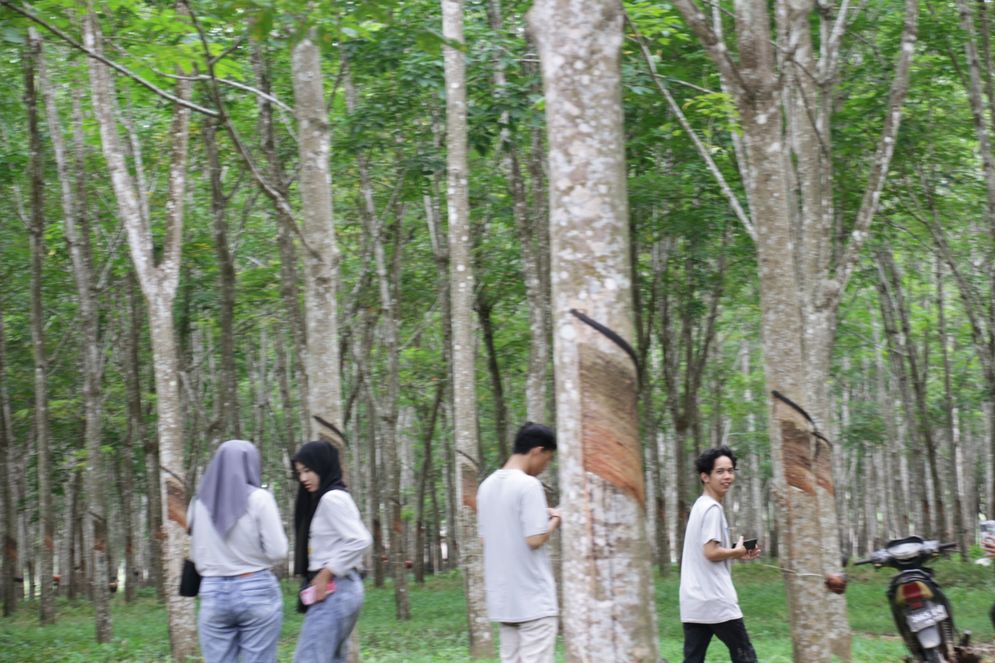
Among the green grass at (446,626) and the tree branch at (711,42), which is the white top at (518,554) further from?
the green grass at (446,626)

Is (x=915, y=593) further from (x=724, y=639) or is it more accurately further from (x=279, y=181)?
(x=279, y=181)

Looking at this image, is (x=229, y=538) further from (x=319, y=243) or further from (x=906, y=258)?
(x=906, y=258)

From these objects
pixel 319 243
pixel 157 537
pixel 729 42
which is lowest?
pixel 157 537

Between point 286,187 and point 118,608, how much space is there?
12779mm

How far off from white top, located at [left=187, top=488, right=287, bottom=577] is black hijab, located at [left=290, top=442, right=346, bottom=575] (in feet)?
0.59

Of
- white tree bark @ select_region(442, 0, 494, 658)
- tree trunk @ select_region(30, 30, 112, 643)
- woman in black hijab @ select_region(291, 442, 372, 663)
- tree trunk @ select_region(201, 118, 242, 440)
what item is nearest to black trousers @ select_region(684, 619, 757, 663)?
woman in black hijab @ select_region(291, 442, 372, 663)

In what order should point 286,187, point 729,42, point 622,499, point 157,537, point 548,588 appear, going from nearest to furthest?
point 622,499 < point 548,588 < point 729,42 < point 286,187 < point 157,537

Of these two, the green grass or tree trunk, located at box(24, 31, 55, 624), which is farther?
tree trunk, located at box(24, 31, 55, 624)

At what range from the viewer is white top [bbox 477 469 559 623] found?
18.1 feet

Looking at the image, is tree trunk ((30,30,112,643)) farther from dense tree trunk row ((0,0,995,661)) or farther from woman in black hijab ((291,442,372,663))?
woman in black hijab ((291,442,372,663))

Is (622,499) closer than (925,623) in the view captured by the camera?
Yes

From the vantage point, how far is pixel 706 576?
22.0ft

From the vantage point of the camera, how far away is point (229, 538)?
6.05 metres

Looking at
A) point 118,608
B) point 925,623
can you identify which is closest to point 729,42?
point 925,623
